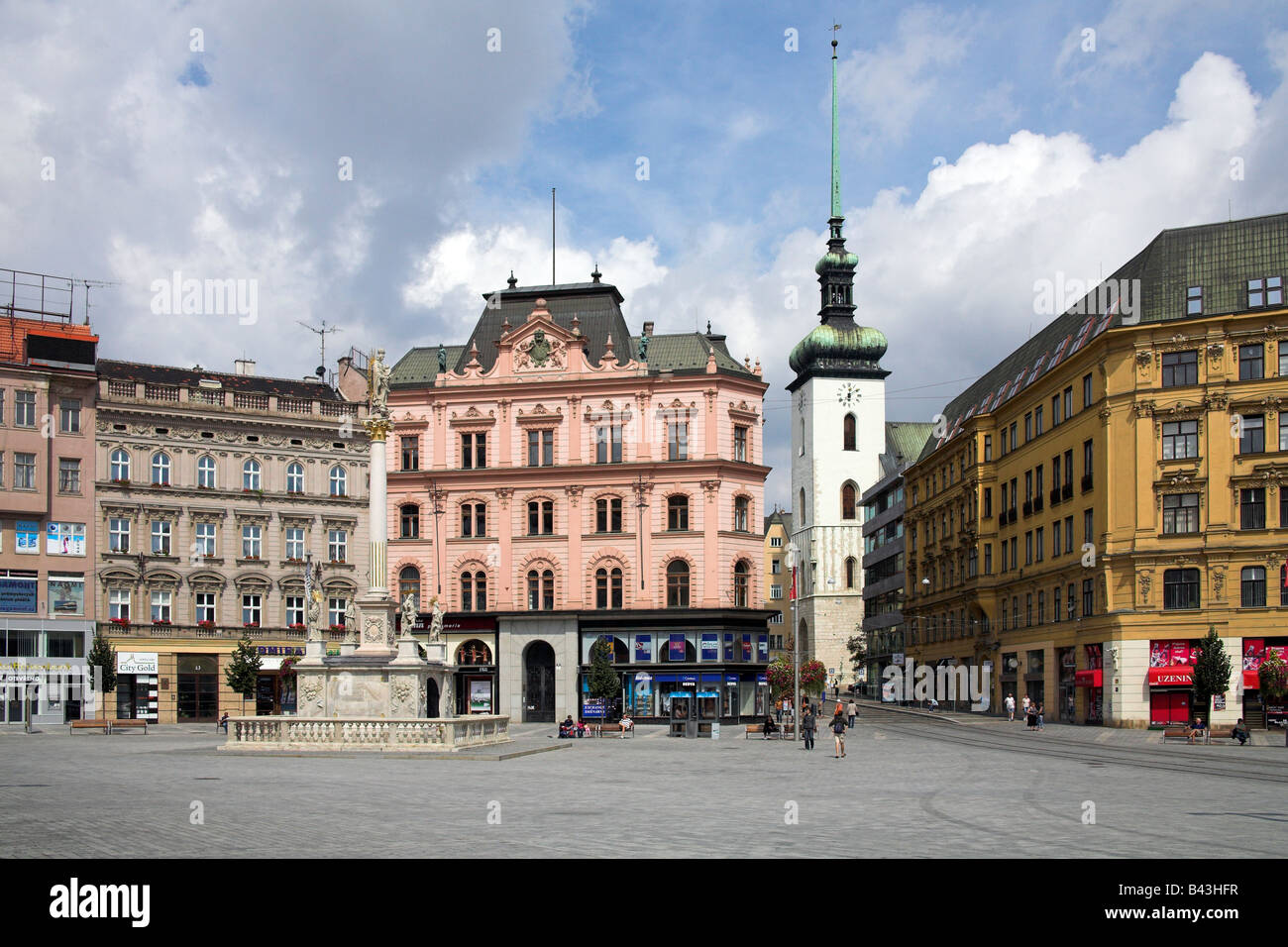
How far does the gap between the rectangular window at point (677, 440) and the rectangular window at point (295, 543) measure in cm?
2153

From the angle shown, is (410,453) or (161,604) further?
(410,453)

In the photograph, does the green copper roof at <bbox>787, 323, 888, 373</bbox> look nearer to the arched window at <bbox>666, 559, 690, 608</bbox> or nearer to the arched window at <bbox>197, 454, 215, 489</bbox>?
the arched window at <bbox>666, 559, 690, 608</bbox>

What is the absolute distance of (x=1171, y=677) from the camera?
56.2 metres

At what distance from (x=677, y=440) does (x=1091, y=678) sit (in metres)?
24.5

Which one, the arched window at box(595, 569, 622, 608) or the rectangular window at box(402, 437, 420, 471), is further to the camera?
the rectangular window at box(402, 437, 420, 471)

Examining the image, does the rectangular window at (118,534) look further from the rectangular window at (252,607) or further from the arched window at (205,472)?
the rectangular window at (252,607)

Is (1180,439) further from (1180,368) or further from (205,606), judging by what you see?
(205,606)

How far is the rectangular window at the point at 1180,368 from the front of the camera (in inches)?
2242

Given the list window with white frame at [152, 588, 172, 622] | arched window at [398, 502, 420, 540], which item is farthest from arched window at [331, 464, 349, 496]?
window with white frame at [152, 588, 172, 622]

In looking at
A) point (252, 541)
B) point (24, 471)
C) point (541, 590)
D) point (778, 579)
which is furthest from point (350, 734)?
point (778, 579)

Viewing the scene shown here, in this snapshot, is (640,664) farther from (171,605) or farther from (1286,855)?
(1286,855)

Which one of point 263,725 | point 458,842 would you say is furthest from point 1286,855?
point 263,725

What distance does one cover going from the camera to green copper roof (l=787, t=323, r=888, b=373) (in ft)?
471

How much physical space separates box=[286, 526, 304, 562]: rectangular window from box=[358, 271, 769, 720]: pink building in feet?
16.9
